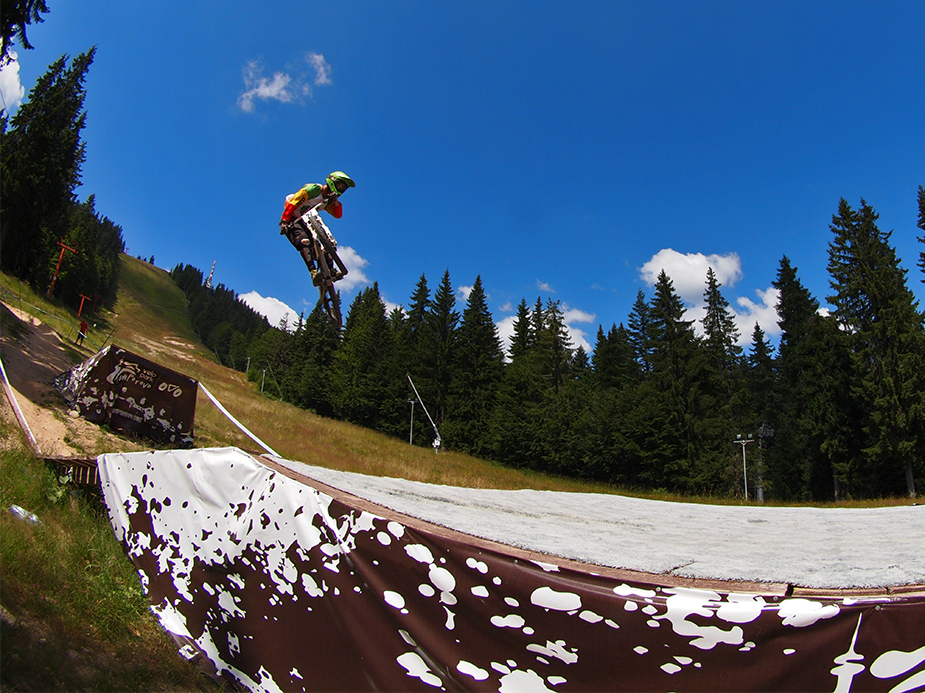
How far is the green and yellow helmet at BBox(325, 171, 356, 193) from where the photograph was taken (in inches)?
162

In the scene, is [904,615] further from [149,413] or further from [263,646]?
[149,413]

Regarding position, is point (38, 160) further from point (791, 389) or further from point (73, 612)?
point (791, 389)

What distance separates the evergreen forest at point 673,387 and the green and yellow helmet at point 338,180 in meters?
14.3

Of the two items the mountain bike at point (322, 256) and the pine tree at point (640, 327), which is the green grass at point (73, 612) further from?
the pine tree at point (640, 327)

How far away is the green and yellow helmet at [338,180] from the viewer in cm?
411

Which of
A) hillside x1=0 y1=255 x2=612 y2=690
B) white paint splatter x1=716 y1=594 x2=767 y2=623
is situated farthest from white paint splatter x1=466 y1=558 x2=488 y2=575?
hillside x1=0 y1=255 x2=612 y2=690

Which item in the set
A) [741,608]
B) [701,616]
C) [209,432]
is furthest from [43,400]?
[741,608]

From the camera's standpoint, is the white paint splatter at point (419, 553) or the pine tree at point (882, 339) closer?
the white paint splatter at point (419, 553)

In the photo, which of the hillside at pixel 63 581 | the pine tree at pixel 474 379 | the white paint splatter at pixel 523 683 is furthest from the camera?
the pine tree at pixel 474 379

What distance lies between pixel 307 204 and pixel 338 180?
425 mm

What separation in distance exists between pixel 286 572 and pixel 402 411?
4683 centimetres

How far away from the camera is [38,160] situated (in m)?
29.5

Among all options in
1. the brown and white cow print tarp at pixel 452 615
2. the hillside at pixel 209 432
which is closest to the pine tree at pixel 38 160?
the hillside at pixel 209 432

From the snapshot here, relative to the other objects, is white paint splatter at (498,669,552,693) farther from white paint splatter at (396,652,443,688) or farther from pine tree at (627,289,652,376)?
pine tree at (627,289,652,376)
